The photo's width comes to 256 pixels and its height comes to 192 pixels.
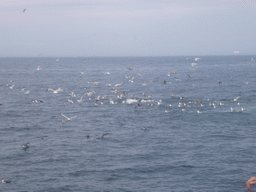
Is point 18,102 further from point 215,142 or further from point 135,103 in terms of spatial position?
point 215,142

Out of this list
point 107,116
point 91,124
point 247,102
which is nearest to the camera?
point 91,124

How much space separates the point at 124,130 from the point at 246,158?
635 inches

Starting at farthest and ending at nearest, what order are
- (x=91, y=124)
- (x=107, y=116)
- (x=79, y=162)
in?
(x=107, y=116) < (x=91, y=124) < (x=79, y=162)

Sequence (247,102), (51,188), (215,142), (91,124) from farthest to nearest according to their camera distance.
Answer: (247,102)
(91,124)
(215,142)
(51,188)

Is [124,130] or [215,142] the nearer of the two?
[215,142]

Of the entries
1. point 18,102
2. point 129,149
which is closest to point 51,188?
point 129,149

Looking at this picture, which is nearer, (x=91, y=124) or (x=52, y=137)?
(x=52, y=137)

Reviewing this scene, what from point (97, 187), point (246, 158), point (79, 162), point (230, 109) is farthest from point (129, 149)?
point (230, 109)

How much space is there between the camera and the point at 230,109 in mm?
52000

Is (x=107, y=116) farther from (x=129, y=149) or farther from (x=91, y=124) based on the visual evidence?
(x=129, y=149)

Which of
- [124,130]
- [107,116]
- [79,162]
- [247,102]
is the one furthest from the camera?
[247,102]

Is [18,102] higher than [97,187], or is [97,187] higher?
[18,102]

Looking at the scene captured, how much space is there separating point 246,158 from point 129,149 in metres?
12.2

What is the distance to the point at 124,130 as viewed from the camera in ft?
134
